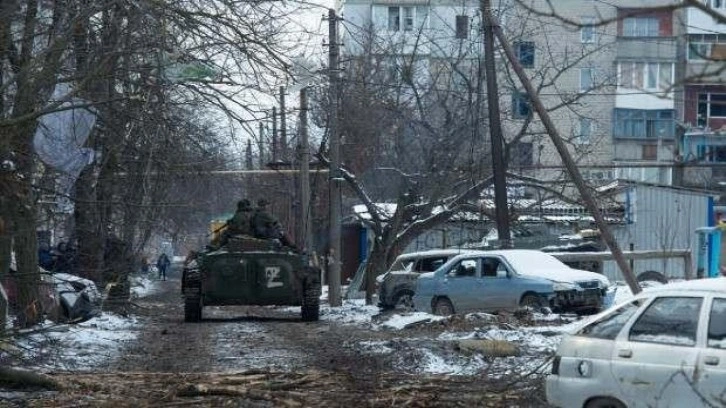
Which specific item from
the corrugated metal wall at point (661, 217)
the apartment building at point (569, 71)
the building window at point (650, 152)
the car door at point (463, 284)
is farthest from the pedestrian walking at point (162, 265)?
the car door at point (463, 284)

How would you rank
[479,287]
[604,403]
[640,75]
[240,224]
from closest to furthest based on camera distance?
[604,403] → [640,75] → [479,287] → [240,224]

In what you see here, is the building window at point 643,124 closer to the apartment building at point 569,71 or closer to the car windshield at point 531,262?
the apartment building at point 569,71

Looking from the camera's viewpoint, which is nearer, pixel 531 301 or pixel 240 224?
pixel 531 301

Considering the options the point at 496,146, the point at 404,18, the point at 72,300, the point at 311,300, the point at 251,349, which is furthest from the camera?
the point at 404,18

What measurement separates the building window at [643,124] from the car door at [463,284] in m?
26.0

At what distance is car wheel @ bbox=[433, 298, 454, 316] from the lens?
23938 millimetres

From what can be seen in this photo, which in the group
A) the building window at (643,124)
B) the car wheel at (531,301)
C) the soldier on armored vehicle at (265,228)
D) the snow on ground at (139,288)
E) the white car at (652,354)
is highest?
the building window at (643,124)

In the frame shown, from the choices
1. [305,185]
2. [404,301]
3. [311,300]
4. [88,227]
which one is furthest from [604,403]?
[305,185]

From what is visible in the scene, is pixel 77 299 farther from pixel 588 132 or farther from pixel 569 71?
pixel 569 71

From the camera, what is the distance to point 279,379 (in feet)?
39.6

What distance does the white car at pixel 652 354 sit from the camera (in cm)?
809

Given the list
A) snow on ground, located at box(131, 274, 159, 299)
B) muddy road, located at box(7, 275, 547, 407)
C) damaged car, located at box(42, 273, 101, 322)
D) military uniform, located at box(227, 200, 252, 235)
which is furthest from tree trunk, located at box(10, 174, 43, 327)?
snow on ground, located at box(131, 274, 159, 299)

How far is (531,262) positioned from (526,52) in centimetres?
1253

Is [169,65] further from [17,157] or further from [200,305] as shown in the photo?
[200,305]
